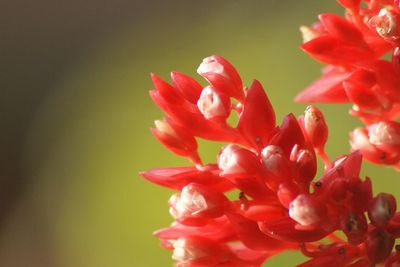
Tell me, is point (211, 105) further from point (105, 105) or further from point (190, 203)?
point (105, 105)

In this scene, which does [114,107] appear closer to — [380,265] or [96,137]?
[96,137]

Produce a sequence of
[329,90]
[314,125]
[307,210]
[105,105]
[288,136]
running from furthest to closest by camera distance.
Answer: [105,105], [329,90], [314,125], [288,136], [307,210]

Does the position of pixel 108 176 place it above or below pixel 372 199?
above

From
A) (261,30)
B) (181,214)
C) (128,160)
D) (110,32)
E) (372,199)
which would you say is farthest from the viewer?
(110,32)

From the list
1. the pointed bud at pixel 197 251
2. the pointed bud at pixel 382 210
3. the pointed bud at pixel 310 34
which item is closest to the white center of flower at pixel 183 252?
the pointed bud at pixel 197 251

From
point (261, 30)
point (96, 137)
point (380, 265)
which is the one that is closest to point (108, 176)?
point (96, 137)

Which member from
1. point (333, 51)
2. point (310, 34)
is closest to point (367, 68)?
point (333, 51)

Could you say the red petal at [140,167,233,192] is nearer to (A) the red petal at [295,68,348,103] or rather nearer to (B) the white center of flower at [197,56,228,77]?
(B) the white center of flower at [197,56,228,77]

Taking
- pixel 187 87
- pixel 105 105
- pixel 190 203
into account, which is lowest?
pixel 190 203

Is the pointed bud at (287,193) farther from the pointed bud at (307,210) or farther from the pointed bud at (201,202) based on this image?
the pointed bud at (201,202)
